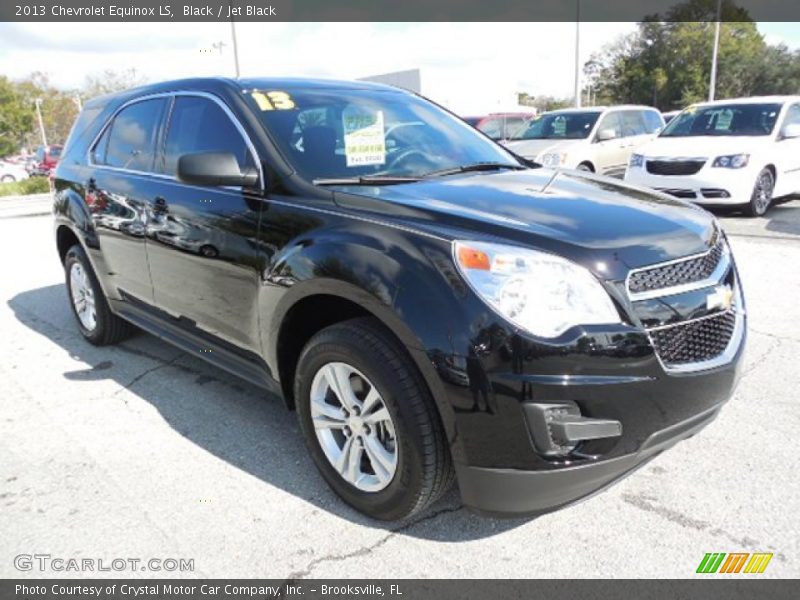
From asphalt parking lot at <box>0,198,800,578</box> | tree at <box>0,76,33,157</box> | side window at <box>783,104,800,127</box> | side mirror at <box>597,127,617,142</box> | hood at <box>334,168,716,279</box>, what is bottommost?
asphalt parking lot at <box>0,198,800,578</box>

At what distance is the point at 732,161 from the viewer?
860 centimetres

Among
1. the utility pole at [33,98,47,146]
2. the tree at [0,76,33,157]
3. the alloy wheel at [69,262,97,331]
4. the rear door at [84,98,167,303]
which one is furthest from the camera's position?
the utility pole at [33,98,47,146]

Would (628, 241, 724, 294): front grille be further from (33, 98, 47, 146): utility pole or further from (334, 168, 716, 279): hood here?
(33, 98, 47, 146): utility pole

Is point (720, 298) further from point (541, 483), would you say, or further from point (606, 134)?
point (606, 134)

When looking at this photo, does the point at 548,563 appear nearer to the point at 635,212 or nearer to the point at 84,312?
the point at 635,212

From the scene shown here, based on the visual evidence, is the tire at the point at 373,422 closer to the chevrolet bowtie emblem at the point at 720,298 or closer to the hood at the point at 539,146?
the chevrolet bowtie emblem at the point at 720,298

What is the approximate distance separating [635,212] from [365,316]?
3.84 feet

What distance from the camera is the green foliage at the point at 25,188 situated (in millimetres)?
23016

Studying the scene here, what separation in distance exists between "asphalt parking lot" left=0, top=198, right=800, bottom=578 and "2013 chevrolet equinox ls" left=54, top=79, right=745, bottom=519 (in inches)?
10.1

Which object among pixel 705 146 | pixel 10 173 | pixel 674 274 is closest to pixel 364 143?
pixel 674 274

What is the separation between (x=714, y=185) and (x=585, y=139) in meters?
2.71

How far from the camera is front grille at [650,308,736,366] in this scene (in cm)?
214

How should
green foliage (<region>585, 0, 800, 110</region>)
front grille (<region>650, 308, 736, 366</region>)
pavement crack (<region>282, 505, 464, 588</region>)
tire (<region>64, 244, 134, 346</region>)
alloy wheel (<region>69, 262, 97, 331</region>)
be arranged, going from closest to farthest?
front grille (<region>650, 308, 736, 366</region>) < pavement crack (<region>282, 505, 464, 588</region>) < tire (<region>64, 244, 134, 346</region>) < alloy wheel (<region>69, 262, 97, 331</region>) < green foliage (<region>585, 0, 800, 110</region>)

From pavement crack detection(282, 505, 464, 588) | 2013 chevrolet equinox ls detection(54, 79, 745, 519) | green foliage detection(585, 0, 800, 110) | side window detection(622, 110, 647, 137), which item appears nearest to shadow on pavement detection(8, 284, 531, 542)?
pavement crack detection(282, 505, 464, 588)
